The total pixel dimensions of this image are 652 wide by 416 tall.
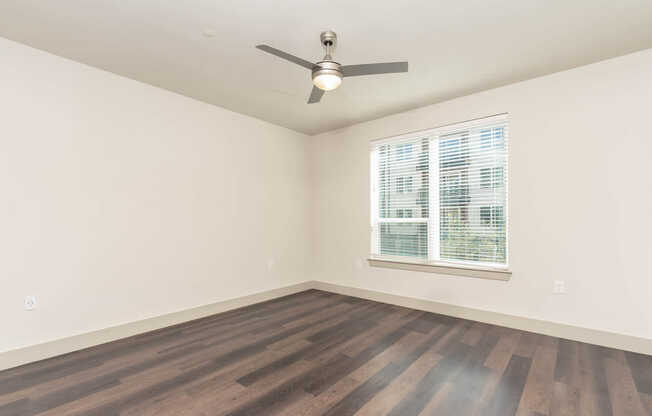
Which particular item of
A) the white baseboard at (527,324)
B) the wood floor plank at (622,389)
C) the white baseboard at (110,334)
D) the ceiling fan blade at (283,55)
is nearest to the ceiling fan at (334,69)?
the ceiling fan blade at (283,55)

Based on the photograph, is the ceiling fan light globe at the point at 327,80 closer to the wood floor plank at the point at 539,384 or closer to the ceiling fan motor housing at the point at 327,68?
the ceiling fan motor housing at the point at 327,68

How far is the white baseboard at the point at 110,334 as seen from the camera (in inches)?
101

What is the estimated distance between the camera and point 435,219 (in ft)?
13.4

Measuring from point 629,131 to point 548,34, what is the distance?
4.15ft

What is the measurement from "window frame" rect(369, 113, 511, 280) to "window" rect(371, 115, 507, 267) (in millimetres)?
12

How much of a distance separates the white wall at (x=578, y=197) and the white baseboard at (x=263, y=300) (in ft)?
0.25

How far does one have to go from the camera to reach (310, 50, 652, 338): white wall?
110 inches

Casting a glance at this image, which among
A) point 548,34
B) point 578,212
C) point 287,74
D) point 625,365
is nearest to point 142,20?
point 287,74

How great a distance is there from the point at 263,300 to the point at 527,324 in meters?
3.34

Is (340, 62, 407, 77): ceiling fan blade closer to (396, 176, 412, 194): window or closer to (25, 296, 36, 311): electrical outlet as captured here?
(396, 176, 412, 194): window

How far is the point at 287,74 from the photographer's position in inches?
125

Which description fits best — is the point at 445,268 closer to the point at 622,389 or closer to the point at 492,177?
the point at 492,177

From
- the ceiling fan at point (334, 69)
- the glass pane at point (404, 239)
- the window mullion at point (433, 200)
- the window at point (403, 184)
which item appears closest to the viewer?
the ceiling fan at point (334, 69)

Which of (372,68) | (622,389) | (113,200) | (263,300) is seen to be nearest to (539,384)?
(622,389)
